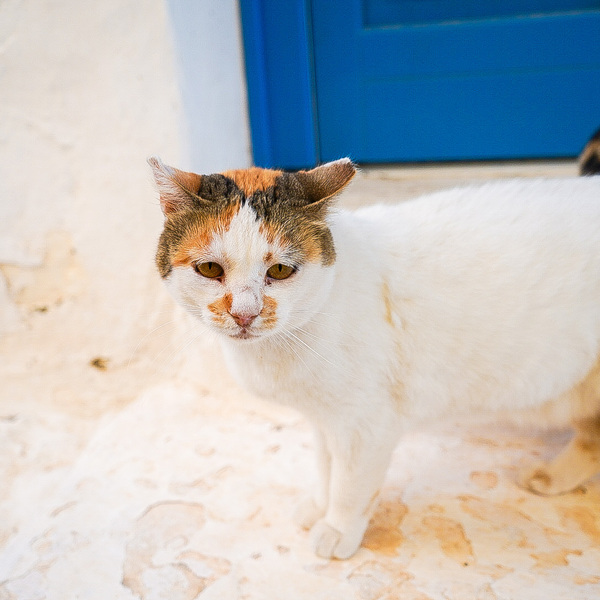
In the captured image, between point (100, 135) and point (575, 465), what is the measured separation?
169cm

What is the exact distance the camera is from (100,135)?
6.45 feet

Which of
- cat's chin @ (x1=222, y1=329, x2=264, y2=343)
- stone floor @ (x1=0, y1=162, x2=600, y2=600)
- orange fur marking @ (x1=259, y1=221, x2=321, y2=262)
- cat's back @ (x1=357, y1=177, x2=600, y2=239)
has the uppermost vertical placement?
orange fur marking @ (x1=259, y1=221, x2=321, y2=262)

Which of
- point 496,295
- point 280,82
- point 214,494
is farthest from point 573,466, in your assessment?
point 280,82

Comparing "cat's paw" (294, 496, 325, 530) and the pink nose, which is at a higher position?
the pink nose

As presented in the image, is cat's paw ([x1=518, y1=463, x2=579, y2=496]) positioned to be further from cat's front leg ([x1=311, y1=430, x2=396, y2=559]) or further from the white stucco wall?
the white stucco wall

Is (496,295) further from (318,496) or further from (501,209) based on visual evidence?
(318,496)

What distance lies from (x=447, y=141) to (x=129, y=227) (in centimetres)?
119

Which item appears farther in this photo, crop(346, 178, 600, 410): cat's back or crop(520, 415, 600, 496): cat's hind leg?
crop(520, 415, 600, 496): cat's hind leg

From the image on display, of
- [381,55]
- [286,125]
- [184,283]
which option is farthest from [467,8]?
[184,283]

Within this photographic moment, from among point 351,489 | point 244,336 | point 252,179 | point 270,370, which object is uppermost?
point 252,179

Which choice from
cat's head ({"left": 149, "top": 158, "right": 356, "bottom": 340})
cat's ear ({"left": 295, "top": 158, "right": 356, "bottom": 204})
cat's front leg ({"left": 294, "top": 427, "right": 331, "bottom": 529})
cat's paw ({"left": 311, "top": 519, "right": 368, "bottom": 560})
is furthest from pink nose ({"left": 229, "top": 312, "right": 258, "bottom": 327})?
cat's paw ({"left": 311, "top": 519, "right": 368, "bottom": 560})

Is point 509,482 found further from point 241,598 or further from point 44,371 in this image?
point 44,371

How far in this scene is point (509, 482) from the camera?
1.58m

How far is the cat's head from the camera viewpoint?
1.03 meters
